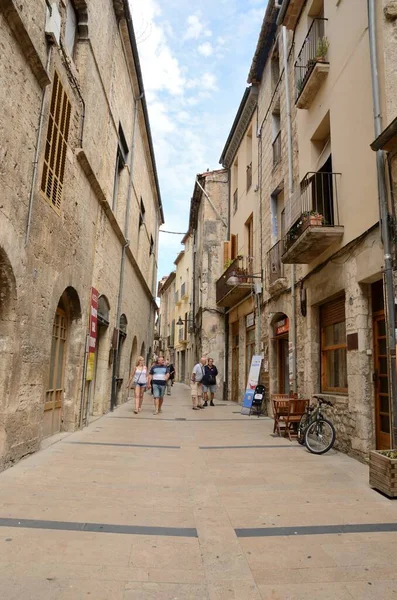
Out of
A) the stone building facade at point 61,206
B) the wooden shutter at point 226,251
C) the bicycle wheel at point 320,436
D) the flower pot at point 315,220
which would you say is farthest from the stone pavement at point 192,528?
the wooden shutter at point 226,251

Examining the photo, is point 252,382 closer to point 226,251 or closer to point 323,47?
point 226,251

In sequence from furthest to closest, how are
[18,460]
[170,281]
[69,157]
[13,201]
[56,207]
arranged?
1. [170,281]
2. [69,157]
3. [56,207]
4. [18,460]
5. [13,201]

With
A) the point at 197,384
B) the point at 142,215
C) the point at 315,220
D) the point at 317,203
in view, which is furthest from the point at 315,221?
the point at 142,215

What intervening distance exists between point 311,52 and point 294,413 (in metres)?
7.39

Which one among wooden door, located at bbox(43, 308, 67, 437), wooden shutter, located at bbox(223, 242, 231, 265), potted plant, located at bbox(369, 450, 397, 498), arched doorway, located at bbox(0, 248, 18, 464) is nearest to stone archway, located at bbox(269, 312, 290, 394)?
wooden door, located at bbox(43, 308, 67, 437)

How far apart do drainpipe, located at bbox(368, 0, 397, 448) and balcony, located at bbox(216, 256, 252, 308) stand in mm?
7562

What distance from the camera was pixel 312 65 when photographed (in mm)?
8125

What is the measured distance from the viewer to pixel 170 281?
143 ft

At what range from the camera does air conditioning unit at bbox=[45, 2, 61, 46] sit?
593cm

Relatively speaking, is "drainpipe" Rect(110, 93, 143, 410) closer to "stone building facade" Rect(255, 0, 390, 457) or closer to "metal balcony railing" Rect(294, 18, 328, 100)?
"stone building facade" Rect(255, 0, 390, 457)

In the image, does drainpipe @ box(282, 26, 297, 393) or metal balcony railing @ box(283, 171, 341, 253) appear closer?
metal balcony railing @ box(283, 171, 341, 253)

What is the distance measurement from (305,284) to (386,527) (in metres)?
5.89

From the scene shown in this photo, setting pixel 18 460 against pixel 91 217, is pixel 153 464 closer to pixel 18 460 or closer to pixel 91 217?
pixel 18 460

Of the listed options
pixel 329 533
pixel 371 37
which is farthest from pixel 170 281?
pixel 329 533
